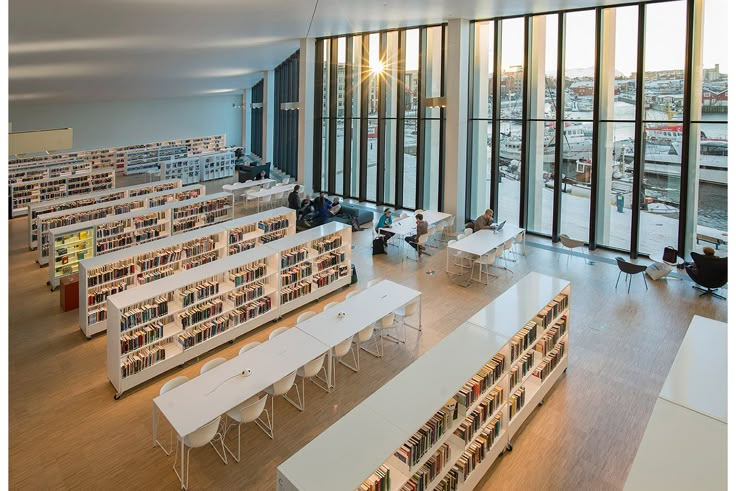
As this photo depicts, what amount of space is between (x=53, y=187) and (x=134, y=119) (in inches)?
415

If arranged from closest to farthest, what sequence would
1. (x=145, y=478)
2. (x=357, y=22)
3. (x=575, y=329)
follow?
(x=145, y=478)
(x=575, y=329)
(x=357, y=22)

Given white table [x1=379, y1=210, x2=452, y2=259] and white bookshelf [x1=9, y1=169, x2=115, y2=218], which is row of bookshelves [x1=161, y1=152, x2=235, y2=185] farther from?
white table [x1=379, y1=210, x2=452, y2=259]

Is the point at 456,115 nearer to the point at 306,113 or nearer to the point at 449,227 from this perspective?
the point at 449,227

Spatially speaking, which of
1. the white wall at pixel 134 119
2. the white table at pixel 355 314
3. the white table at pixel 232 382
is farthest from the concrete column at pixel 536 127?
the white wall at pixel 134 119

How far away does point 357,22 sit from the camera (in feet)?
42.5

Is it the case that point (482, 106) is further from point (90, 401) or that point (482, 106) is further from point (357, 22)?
point (90, 401)

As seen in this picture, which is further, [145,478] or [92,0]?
[92,0]

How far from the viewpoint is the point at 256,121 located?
96.0ft

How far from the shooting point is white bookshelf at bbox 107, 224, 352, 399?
627cm

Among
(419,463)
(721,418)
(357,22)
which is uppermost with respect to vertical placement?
(357,22)

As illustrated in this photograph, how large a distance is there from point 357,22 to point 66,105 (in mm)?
15806

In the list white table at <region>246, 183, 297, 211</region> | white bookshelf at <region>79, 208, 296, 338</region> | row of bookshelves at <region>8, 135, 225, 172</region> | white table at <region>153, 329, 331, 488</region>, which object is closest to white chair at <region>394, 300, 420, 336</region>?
white table at <region>153, 329, 331, 488</region>

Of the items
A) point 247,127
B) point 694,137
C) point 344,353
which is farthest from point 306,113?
point 247,127

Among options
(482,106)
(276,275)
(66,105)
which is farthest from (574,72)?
(66,105)
